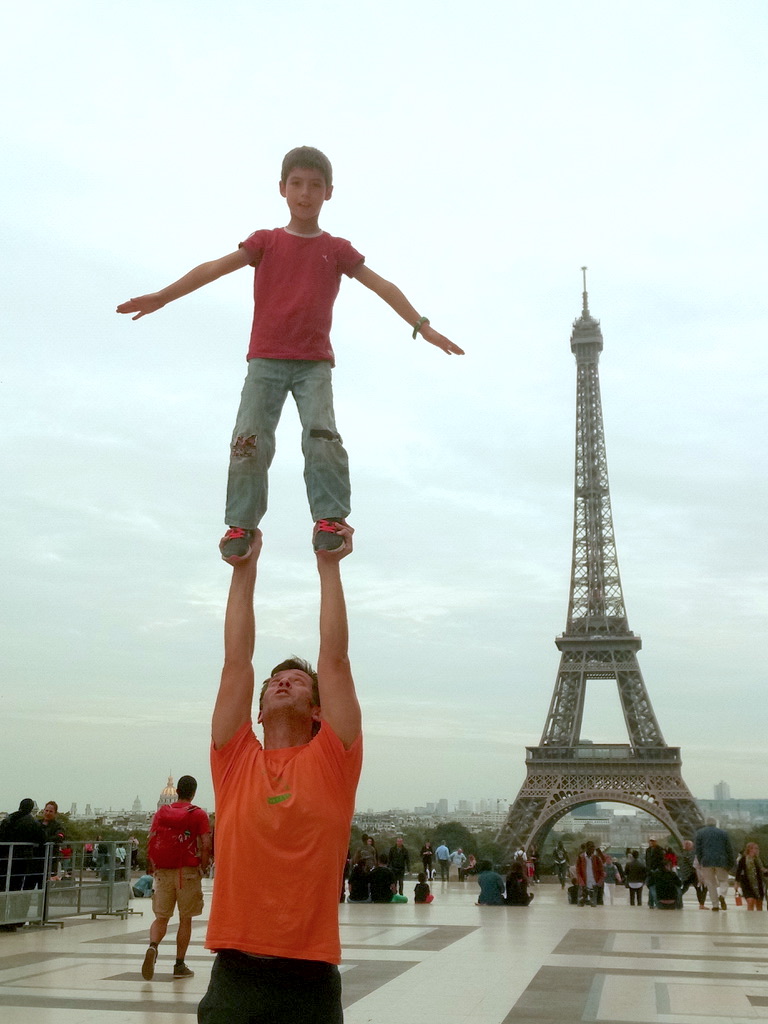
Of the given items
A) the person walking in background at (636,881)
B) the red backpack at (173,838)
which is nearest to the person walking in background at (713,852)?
the person walking in background at (636,881)

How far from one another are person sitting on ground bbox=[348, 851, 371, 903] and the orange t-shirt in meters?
18.6

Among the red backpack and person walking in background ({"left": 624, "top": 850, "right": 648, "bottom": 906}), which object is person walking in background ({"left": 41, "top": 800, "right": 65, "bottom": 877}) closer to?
the red backpack

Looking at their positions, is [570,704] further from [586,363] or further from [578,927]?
[578,927]

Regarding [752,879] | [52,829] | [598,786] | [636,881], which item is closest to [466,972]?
[52,829]

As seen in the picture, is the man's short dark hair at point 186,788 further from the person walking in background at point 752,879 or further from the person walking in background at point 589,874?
the person walking in background at point 589,874

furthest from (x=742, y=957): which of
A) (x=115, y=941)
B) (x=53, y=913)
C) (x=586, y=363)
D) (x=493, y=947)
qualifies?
(x=586, y=363)

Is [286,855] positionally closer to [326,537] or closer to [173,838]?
[326,537]

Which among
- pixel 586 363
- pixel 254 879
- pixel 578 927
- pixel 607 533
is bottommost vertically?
pixel 578 927

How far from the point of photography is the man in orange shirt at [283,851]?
3.44 metres

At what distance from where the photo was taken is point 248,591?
4.25 metres

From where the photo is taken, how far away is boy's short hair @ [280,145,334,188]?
4.83 m

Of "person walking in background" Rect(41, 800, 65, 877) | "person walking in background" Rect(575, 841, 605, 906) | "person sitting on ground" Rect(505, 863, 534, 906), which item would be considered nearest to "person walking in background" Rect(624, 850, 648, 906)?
"person walking in background" Rect(575, 841, 605, 906)

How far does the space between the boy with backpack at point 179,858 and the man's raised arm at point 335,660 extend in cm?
621

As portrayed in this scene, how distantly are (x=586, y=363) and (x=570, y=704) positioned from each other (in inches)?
886
